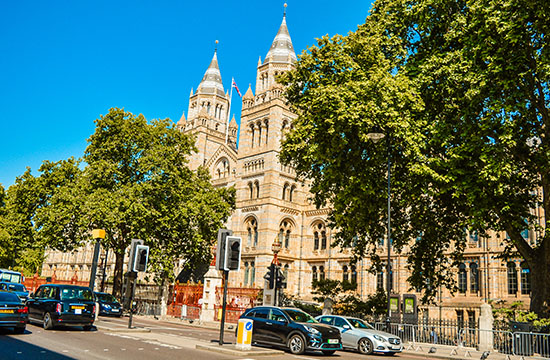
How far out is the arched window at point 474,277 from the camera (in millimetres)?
33938

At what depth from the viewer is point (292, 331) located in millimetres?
13484

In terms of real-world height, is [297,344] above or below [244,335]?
below

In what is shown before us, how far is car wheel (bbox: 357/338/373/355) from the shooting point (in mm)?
15359

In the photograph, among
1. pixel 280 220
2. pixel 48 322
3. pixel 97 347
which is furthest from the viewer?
pixel 280 220

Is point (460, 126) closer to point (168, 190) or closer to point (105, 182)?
point (168, 190)

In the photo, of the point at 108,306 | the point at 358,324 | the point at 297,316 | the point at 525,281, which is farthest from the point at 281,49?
the point at 297,316

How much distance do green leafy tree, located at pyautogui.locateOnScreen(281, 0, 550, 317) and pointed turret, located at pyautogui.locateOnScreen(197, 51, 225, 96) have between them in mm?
54003

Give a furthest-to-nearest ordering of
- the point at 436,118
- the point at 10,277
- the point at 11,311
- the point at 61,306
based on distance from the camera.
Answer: the point at 10,277 → the point at 436,118 → the point at 61,306 → the point at 11,311

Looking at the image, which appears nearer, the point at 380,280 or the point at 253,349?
the point at 253,349

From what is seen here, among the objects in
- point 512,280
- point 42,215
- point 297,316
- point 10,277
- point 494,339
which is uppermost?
point 42,215

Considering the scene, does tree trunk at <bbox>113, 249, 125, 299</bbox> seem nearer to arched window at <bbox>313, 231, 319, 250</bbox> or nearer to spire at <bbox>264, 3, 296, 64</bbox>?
arched window at <bbox>313, 231, 319, 250</bbox>

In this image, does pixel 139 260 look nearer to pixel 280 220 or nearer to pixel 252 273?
pixel 252 273

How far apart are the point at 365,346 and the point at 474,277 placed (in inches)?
883

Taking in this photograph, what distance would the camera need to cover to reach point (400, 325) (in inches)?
757
